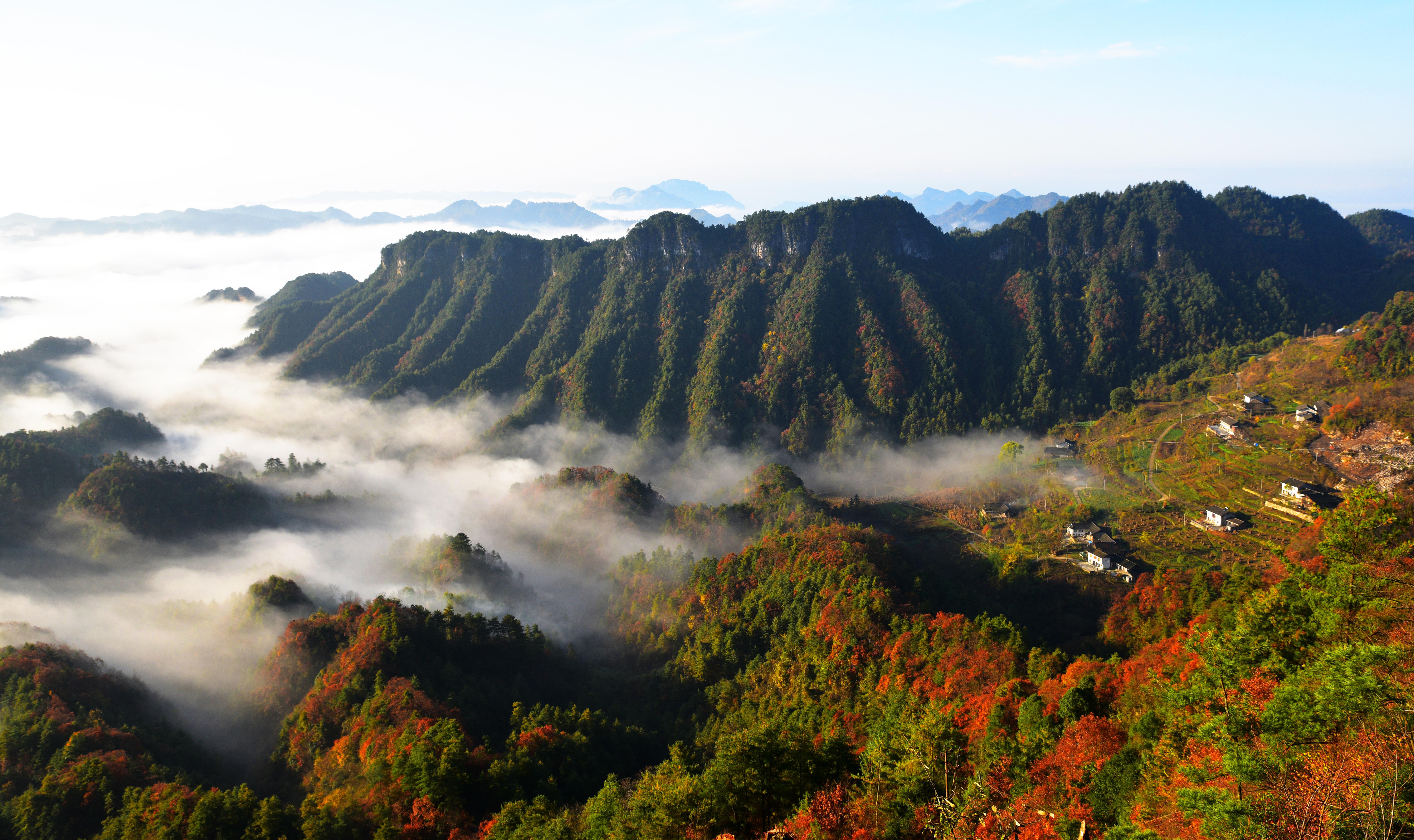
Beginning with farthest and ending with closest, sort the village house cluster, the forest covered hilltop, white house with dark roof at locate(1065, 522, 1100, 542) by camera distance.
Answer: white house with dark roof at locate(1065, 522, 1100, 542), the village house cluster, the forest covered hilltop

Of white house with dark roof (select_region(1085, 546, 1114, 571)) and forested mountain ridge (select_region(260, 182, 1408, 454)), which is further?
forested mountain ridge (select_region(260, 182, 1408, 454))

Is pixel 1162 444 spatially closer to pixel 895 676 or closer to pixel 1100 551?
pixel 1100 551

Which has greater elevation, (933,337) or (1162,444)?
(933,337)

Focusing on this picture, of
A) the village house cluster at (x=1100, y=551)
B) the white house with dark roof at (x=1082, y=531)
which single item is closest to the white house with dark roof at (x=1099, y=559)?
the village house cluster at (x=1100, y=551)

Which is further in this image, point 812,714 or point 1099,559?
point 1099,559

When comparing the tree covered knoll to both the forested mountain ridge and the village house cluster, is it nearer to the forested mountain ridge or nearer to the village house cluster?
the village house cluster

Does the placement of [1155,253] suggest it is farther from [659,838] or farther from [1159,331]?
[659,838]

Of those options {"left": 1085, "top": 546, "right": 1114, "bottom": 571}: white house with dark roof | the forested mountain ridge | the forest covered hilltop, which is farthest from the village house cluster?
the forested mountain ridge

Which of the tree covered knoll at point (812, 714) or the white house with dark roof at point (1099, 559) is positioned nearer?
the tree covered knoll at point (812, 714)

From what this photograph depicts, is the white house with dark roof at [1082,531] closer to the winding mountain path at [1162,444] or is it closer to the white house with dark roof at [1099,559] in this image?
the white house with dark roof at [1099,559]

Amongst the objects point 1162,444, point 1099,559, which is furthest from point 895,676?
point 1162,444
